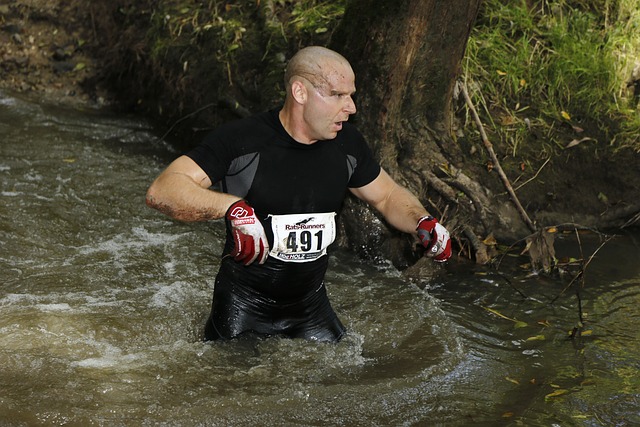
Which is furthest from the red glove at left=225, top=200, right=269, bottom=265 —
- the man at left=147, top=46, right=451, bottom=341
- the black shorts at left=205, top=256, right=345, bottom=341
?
the black shorts at left=205, top=256, right=345, bottom=341

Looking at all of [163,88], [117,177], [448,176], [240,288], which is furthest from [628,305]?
[163,88]

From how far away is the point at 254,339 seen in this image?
533cm

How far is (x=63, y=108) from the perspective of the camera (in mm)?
10734

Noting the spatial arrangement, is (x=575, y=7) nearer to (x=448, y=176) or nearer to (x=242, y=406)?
(x=448, y=176)

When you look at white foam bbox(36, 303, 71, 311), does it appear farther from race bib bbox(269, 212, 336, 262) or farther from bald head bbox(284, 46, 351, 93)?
bald head bbox(284, 46, 351, 93)

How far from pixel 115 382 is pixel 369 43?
3.55m

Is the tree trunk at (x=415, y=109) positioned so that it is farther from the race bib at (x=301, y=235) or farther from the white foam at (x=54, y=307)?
the white foam at (x=54, y=307)

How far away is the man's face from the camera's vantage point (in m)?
4.93

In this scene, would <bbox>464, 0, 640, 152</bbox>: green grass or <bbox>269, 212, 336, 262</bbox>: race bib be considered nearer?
<bbox>269, 212, 336, 262</bbox>: race bib

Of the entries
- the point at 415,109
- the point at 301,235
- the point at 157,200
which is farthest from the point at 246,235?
the point at 415,109

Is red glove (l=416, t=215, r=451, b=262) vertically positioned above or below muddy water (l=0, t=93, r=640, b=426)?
above

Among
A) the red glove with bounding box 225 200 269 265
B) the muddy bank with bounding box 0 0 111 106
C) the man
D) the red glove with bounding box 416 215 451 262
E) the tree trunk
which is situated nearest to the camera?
the red glove with bounding box 225 200 269 265

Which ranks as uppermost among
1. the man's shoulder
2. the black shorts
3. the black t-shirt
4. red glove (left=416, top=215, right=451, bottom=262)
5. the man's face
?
the man's face

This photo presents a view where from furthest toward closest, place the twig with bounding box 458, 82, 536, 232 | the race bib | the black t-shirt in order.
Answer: the twig with bounding box 458, 82, 536, 232 < the race bib < the black t-shirt
